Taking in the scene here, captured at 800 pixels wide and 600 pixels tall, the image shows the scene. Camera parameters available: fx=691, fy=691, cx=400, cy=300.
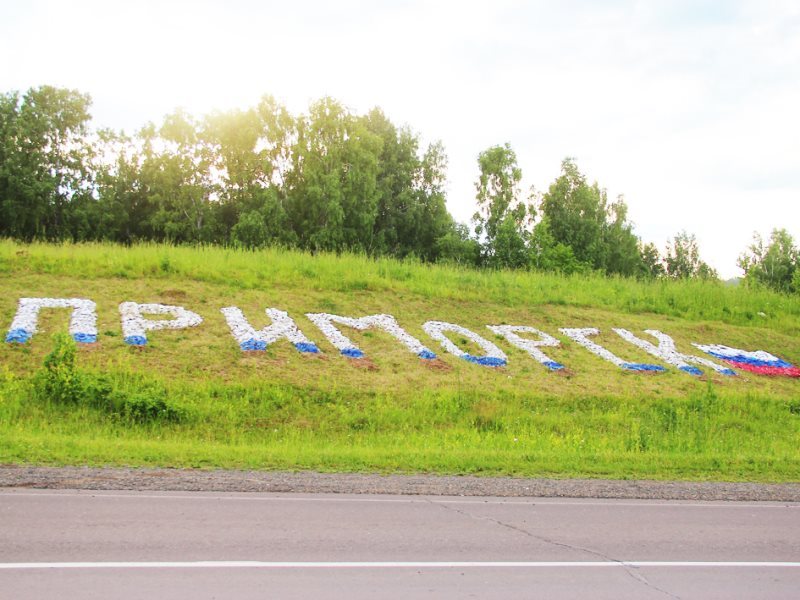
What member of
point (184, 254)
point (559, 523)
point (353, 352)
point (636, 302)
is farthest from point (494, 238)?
point (559, 523)

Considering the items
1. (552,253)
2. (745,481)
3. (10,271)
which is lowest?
(745,481)

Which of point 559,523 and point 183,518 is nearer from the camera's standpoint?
point 183,518

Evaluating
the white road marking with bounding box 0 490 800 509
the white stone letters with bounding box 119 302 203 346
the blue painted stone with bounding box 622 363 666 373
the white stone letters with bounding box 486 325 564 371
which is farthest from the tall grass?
the white road marking with bounding box 0 490 800 509

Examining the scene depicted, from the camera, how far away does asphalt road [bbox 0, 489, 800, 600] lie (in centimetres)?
673

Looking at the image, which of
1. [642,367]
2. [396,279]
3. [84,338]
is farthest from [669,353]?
[84,338]

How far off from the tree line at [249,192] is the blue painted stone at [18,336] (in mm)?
27782

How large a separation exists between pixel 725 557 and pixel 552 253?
53113 millimetres

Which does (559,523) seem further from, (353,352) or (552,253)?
(552,253)

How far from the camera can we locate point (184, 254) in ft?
104

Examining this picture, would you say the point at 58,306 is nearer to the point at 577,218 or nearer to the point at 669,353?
the point at 669,353

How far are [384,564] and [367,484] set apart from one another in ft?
15.1

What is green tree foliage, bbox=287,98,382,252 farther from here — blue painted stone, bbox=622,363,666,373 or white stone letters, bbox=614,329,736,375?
blue painted stone, bbox=622,363,666,373

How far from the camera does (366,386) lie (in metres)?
21.7

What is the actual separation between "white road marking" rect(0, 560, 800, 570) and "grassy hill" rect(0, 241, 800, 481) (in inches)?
226
